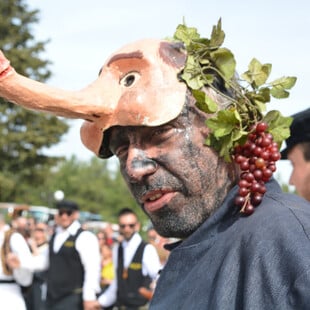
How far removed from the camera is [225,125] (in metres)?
1.96

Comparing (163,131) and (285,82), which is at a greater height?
(285,82)

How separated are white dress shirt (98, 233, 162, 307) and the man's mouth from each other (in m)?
5.67

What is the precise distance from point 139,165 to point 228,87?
1.21 feet

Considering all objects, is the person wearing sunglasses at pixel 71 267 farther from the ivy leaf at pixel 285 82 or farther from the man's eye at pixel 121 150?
the ivy leaf at pixel 285 82

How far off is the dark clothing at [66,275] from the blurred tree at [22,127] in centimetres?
2069

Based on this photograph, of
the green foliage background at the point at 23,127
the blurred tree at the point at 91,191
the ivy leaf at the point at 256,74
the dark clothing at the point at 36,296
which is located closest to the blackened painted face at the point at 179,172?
the ivy leaf at the point at 256,74

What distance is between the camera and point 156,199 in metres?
2.04

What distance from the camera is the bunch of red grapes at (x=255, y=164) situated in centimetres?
187

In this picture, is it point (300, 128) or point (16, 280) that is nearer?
point (300, 128)

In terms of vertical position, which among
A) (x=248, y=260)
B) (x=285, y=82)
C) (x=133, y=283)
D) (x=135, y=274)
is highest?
(x=285, y=82)

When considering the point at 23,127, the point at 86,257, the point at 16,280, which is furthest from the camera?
the point at 23,127

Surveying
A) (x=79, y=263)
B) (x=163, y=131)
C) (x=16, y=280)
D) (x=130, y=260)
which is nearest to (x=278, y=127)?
(x=163, y=131)

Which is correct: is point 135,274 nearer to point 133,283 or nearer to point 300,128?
point 133,283

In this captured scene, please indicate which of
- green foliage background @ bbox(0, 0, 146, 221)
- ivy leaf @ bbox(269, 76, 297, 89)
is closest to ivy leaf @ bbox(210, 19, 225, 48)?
ivy leaf @ bbox(269, 76, 297, 89)
